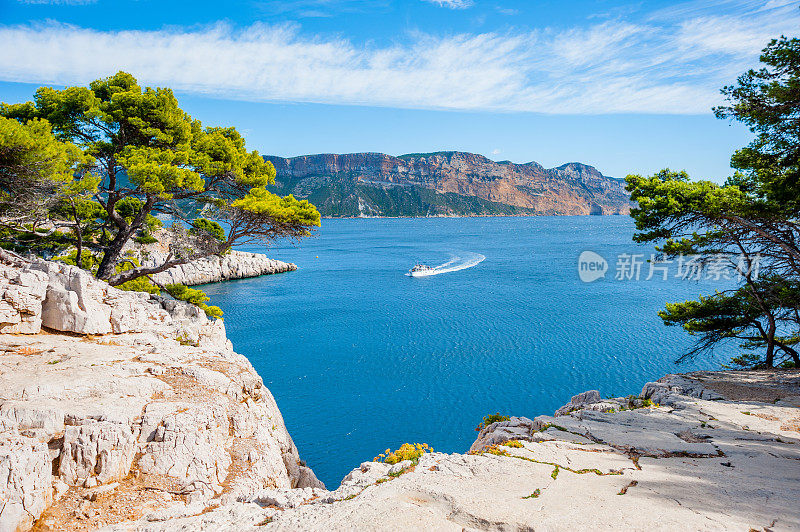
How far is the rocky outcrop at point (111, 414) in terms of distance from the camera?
20.2ft

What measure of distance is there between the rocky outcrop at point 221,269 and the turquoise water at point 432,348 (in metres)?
3.43

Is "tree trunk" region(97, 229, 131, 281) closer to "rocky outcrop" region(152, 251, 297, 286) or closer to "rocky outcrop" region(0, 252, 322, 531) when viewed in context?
"rocky outcrop" region(0, 252, 322, 531)

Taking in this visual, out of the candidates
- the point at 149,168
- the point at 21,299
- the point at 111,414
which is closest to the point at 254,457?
the point at 111,414

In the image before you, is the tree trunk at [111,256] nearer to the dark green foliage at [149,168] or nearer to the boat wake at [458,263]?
the dark green foliage at [149,168]

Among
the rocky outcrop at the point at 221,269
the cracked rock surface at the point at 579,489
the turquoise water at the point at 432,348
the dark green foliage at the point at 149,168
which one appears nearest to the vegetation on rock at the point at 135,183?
the dark green foliage at the point at 149,168

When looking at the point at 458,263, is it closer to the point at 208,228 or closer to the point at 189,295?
the point at 208,228

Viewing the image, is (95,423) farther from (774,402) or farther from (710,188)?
(710,188)

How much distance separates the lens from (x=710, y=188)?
13945mm

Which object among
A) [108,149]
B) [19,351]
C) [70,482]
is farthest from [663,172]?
[108,149]

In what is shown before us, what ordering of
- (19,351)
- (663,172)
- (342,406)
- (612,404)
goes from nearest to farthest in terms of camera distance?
(19,351) → (612,404) → (663,172) → (342,406)

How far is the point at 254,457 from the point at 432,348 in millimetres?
21348

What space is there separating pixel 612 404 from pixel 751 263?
9.70 metres

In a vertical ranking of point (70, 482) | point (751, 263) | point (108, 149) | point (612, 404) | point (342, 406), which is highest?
point (108, 149)

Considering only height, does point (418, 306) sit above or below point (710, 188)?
below
